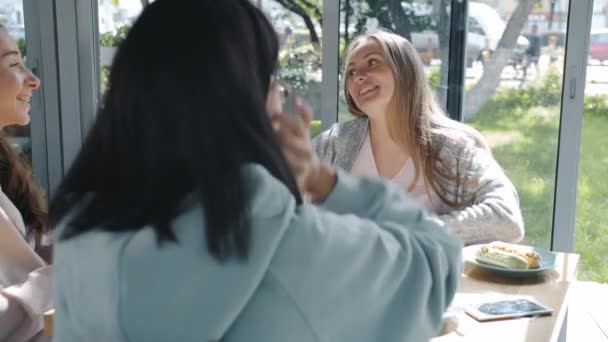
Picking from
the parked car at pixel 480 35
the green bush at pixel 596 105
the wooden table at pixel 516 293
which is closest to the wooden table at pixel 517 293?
the wooden table at pixel 516 293

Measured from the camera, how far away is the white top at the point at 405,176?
6.91ft

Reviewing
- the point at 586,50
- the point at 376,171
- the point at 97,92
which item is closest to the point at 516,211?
the point at 376,171

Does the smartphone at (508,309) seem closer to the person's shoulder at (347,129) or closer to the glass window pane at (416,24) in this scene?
the person's shoulder at (347,129)

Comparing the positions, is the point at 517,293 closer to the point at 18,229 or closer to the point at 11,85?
the point at 18,229

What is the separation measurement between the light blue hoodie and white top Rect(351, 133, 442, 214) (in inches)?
53.3

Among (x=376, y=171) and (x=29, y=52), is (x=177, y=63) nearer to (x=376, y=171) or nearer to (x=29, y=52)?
(x=376, y=171)

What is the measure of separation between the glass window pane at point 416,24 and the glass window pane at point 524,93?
0.11 meters

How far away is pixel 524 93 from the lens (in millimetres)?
2943

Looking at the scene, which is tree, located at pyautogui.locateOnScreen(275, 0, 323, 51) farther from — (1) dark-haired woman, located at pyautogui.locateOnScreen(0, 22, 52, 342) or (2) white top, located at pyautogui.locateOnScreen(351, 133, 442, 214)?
(1) dark-haired woman, located at pyautogui.locateOnScreen(0, 22, 52, 342)

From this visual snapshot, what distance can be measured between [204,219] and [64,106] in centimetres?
298

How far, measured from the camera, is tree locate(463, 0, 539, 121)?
2.90m

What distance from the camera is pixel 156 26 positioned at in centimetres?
69

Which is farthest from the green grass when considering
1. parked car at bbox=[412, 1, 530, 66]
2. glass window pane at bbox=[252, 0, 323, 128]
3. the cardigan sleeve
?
the cardigan sleeve

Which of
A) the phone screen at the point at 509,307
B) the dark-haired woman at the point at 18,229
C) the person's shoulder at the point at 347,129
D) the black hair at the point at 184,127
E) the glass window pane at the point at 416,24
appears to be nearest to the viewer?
the black hair at the point at 184,127
